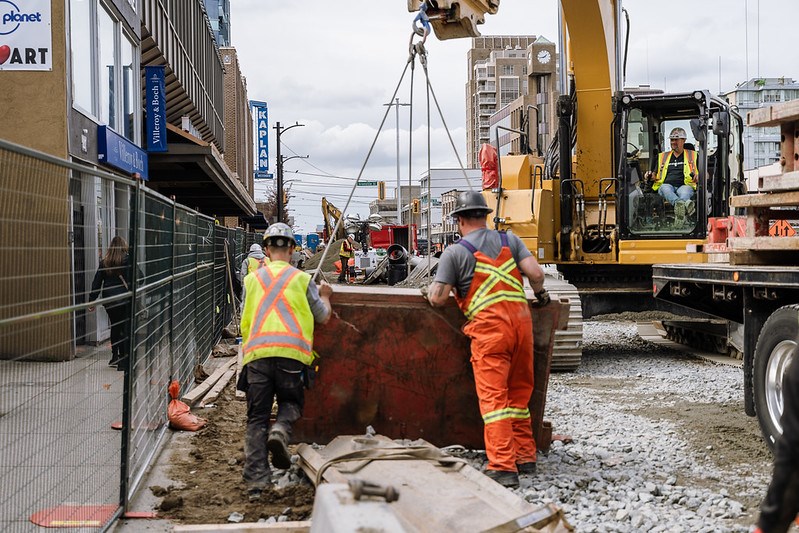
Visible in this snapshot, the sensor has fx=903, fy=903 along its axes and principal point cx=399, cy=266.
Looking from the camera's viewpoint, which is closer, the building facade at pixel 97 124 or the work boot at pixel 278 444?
the building facade at pixel 97 124

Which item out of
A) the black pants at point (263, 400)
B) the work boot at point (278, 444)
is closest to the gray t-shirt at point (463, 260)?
the black pants at point (263, 400)

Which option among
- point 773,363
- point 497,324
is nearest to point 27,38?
point 497,324

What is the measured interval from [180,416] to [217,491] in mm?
2160

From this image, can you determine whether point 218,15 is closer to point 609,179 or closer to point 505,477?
point 609,179

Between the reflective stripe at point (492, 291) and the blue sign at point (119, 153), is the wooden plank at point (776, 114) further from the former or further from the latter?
the blue sign at point (119, 153)

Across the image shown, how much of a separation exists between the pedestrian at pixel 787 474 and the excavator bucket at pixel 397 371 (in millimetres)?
3889

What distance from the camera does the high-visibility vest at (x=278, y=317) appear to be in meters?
6.22

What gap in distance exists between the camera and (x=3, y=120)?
1342cm

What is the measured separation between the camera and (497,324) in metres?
6.29

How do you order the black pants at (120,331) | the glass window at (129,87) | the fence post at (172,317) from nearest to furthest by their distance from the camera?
the black pants at (120,331) → the fence post at (172,317) → the glass window at (129,87)

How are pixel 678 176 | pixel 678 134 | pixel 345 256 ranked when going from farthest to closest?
pixel 345 256 < pixel 678 176 < pixel 678 134

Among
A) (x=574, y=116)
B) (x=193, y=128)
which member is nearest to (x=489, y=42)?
(x=193, y=128)

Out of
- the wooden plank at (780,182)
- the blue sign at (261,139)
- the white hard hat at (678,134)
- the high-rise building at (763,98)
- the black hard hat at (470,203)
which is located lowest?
the black hard hat at (470,203)

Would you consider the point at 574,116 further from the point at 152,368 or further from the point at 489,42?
the point at 489,42
